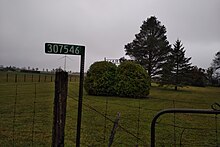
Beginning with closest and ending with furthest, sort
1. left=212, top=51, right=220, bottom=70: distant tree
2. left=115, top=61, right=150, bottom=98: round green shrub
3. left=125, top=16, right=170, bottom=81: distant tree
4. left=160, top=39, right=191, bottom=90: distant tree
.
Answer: left=115, top=61, right=150, bottom=98: round green shrub
left=160, top=39, right=191, bottom=90: distant tree
left=125, top=16, right=170, bottom=81: distant tree
left=212, top=51, right=220, bottom=70: distant tree

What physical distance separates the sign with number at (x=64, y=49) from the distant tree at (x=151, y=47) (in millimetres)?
26619

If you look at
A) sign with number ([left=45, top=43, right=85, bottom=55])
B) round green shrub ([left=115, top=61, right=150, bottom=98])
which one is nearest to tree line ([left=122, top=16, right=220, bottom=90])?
round green shrub ([left=115, top=61, right=150, bottom=98])

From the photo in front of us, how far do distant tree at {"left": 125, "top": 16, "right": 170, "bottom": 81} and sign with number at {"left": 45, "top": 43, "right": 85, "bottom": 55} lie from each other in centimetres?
2662

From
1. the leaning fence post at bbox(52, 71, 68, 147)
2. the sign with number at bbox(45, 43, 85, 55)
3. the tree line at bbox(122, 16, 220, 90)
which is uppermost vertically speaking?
the tree line at bbox(122, 16, 220, 90)

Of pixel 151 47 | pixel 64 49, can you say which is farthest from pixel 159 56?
pixel 64 49

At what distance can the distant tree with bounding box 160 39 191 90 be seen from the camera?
88.3ft

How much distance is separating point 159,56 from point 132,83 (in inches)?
612

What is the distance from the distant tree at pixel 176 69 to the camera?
26.9m

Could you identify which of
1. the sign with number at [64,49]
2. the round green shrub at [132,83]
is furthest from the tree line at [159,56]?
the sign with number at [64,49]

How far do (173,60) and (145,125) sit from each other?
73.3ft

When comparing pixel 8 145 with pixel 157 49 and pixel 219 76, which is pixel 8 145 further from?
pixel 219 76

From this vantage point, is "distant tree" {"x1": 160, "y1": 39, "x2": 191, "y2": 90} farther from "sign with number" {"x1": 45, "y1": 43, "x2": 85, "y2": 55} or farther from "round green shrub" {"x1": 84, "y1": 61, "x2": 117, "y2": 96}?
"sign with number" {"x1": 45, "y1": 43, "x2": 85, "y2": 55}

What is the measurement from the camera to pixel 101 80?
14.5 m

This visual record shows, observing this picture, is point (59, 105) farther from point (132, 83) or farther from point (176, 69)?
point (176, 69)
